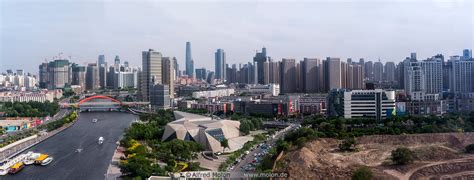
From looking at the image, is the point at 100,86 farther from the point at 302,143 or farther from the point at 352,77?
the point at 302,143

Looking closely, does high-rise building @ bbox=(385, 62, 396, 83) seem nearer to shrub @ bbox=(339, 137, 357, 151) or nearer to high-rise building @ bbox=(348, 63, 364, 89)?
high-rise building @ bbox=(348, 63, 364, 89)

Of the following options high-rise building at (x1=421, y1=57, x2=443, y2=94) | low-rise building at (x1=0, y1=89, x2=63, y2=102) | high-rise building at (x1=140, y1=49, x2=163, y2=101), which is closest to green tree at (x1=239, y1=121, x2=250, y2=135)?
high-rise building at (x1=421, y1=57, x2=443, y2=94)

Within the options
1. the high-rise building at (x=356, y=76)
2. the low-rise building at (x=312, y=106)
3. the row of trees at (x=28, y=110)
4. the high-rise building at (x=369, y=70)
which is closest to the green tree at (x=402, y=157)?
the low-rise building at (x=312, y=106)

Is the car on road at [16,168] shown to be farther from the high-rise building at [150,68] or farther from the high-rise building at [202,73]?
the high-rise building at [202,73]

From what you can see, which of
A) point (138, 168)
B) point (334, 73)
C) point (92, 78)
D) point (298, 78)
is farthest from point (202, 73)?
point (138, 168)

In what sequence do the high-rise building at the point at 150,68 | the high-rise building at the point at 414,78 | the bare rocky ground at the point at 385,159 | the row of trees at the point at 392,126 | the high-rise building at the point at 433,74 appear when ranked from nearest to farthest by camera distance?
1. the bare rocky ground at the point at 385,159
2. the row of trees at the point at 392,126
3. the high-rise building at the point at 414,78
4. the high-rise building at the point at 433,74
5. the high-rise building at the point at 150,68

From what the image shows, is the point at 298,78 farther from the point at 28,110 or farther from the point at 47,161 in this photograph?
the point at 47,161
